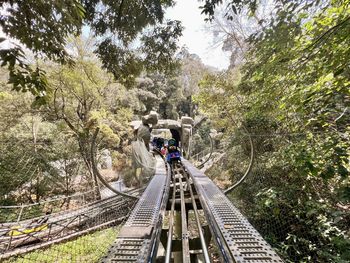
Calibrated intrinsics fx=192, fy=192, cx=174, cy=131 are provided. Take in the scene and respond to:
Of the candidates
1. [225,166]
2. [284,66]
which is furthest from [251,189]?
[284,66]

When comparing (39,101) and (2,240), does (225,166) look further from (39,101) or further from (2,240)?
(2,240)

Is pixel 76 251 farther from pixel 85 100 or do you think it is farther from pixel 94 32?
pixel 94 32

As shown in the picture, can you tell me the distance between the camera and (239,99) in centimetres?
561

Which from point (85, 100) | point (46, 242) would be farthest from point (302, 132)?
point (85, 100)

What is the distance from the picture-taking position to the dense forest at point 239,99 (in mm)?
1483

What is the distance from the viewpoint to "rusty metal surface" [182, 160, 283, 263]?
0.96 metres

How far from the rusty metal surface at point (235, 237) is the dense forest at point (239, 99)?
0.92 metres

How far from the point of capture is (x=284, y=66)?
1.89 m

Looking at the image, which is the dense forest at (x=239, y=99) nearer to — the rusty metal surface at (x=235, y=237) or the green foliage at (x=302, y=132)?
the green foliage at (x=302, y=132)

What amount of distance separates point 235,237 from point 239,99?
4.95 metres

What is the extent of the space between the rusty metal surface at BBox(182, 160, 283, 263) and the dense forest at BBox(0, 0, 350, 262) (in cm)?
92

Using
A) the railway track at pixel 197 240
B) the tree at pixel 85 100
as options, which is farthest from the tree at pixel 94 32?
the tree at pixel 85 100

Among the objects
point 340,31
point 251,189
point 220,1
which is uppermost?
point 220,1

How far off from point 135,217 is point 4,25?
1608mm
